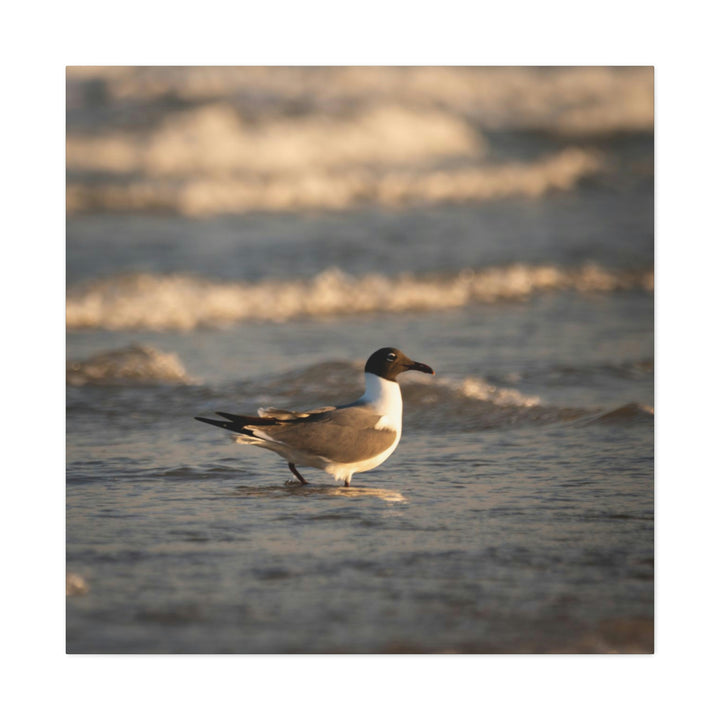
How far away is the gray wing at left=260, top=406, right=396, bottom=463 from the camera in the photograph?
4.23m

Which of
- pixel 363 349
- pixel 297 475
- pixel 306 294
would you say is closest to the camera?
pixel 297 475

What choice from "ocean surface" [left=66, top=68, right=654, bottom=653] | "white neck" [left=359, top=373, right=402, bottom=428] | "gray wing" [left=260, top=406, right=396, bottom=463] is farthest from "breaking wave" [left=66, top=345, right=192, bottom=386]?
"white neck" [left=359, top=373, right=402, bottom=428]

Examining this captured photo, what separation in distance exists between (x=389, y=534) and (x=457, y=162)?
5.84 ft

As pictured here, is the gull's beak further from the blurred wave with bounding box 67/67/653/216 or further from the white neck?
the blurred wave with bounding box 67/67/653/216

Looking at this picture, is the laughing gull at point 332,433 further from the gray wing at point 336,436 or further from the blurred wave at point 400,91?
the blurred wave at point 400,91

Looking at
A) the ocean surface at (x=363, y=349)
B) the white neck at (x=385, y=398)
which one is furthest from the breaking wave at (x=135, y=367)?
the white neck at (x=385, y=398)

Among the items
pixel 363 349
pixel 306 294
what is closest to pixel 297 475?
pixel 363 349

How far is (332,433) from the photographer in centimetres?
Result: 424

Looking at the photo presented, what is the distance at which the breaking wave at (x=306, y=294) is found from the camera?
15.3ft

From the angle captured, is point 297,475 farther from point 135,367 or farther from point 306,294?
point 306,294

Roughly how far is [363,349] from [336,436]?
75 centimetres

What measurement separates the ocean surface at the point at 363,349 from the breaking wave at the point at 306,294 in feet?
0.04

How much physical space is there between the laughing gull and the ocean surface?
117 millimetres

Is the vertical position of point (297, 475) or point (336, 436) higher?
point (336, 436)
